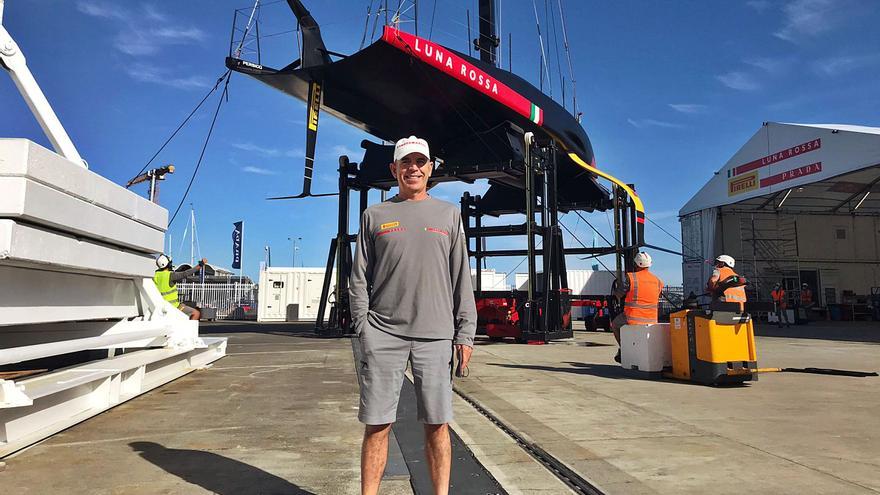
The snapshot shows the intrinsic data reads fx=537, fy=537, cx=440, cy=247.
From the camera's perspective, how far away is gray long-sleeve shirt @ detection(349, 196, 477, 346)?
7.25ft

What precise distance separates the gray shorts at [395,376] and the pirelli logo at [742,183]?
82.6 ft

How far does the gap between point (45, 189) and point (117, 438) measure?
1.65 metres

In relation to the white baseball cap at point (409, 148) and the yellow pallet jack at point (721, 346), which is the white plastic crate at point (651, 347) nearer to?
the yellow pallet jack at point (721, 346)

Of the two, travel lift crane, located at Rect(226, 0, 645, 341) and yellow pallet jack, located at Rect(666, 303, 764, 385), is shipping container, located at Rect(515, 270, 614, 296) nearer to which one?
travel lift crane, located at Rect(226, 0, 645, 341)

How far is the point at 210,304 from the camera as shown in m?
28.2

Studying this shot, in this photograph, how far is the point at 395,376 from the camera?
7.16 ft

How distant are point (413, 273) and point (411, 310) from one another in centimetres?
15

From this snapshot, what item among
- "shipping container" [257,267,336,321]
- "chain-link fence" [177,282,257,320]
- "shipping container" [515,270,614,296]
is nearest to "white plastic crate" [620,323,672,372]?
"shipping container" [257,267,336,321]

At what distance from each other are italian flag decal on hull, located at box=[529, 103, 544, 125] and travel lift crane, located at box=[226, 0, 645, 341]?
3 cm

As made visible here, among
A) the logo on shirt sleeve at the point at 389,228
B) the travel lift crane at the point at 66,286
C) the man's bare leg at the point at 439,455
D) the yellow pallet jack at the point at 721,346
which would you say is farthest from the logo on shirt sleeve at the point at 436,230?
the yellow pallet jack at the point at 721,346

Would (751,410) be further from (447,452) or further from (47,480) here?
(47,480)

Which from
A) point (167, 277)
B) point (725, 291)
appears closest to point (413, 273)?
point (725, 291)

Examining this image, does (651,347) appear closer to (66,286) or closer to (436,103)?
(66,286)

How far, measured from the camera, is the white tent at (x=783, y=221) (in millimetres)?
22219
